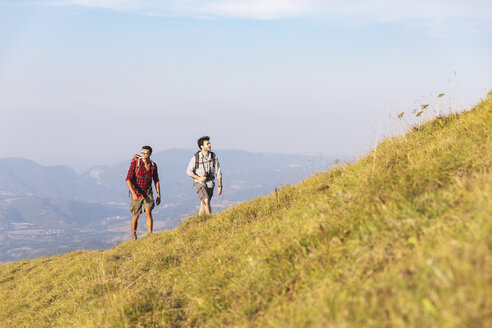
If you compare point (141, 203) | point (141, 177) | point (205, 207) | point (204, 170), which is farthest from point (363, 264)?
point (141, 203)

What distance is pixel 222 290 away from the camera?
4367 mm

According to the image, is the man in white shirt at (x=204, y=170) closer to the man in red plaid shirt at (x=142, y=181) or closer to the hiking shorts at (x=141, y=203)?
the man in red plaid shirt at (x=142, y=181)

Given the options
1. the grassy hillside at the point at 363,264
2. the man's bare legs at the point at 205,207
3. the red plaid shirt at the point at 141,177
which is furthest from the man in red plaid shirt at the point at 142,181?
the grassy hillside at the point at 363,264

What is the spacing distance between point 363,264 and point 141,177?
35.3 ft

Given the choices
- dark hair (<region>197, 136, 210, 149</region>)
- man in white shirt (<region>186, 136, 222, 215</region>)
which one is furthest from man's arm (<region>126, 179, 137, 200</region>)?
dark hair (<region>197, 136, 210, 149</region>)

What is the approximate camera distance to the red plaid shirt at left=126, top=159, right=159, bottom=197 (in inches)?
506

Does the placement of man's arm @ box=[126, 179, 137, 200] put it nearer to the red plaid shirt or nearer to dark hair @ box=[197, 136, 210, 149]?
the red plaid shirt

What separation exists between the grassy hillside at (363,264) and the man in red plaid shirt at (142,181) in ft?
20.6

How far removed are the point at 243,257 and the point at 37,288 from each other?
8.96m

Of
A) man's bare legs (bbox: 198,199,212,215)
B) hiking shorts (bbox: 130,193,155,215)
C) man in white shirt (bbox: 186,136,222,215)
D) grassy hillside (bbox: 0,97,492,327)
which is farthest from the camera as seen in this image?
hiking shorts (bbox: 130,193,155,215)

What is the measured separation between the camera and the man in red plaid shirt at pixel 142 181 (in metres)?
12.8

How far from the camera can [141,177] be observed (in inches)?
511

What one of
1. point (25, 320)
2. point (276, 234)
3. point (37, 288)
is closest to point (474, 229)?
point (276, 234)

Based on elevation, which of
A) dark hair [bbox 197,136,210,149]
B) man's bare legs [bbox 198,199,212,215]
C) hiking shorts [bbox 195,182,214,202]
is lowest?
man's bare legs [bbox 198,199,212,215]
